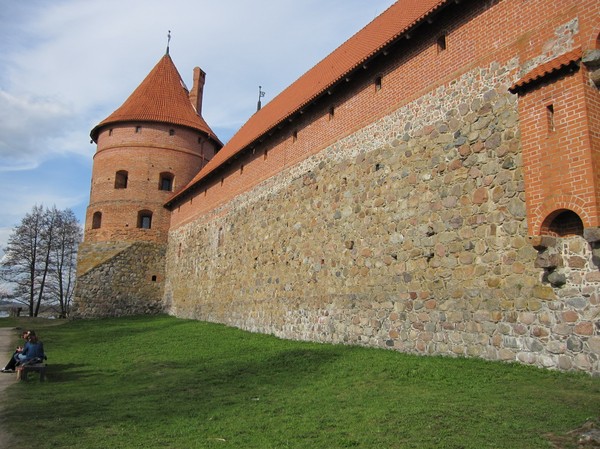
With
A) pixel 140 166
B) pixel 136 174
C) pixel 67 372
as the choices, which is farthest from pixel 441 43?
pixel 136 174

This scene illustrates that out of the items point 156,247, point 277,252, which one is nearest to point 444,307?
point 277,252

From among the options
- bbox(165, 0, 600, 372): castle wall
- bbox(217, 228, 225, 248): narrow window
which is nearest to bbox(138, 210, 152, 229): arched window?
bbox(217, 228, 225, 248): narrow window

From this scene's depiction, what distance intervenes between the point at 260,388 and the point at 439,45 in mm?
6614

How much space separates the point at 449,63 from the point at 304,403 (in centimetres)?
614

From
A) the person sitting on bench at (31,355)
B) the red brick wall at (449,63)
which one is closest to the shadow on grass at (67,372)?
the person sitting on bench at (31,355)

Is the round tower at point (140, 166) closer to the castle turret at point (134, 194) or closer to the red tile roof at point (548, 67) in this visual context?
the castle turret at point (134, 194)

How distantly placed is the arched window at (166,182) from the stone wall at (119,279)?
9.12 ft

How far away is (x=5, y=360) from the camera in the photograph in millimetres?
10945

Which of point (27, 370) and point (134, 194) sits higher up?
point (134, 194)

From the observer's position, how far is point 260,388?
6.96 metres

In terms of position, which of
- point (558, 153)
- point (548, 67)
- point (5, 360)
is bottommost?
point (5, 360)

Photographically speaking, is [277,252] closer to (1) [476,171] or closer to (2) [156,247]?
(1) [476,171]

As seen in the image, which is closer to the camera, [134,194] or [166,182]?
[134,194]

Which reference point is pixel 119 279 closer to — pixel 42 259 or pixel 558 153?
pixel 42 259
